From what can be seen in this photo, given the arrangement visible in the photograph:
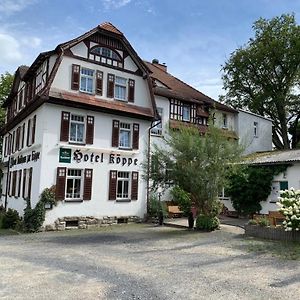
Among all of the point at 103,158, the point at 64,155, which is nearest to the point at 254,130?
the point at 103,158

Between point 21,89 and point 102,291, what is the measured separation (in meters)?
21.2

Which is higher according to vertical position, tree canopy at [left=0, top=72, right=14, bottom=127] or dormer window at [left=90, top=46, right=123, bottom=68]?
tree canopy at [left=0, top=72, right=14, bottom=127]

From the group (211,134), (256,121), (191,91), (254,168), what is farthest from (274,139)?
(211,134)

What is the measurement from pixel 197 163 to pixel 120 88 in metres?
7.63

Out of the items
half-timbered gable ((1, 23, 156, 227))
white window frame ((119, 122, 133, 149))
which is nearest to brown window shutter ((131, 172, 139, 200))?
half-timbered gable ((1, 23, 156, 227))

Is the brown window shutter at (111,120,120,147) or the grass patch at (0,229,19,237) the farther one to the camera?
the brown window shutter at (111,120,120,147)

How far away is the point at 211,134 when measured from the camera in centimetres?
1706

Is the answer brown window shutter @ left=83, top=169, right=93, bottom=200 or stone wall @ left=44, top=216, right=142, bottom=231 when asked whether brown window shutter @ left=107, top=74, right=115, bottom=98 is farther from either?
stone wall @ left=44, top=216, right=142, bottom=231

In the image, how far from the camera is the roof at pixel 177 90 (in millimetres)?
25916

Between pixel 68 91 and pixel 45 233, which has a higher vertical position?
pixel 68 91

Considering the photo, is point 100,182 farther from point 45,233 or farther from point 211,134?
point 211,134

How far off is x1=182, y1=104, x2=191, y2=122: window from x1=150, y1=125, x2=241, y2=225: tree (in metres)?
9.64

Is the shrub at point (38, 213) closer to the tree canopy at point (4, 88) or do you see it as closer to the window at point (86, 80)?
the window at point (86, 80)

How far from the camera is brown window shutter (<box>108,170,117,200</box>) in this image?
67.4 feet
